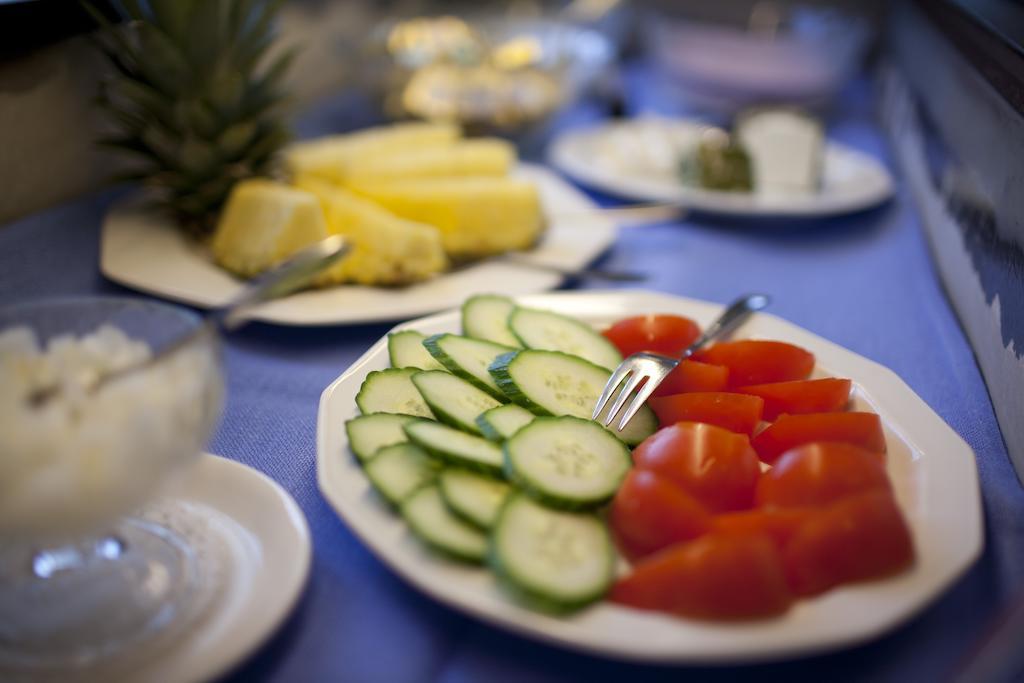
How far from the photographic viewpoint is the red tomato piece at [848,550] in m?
0.70

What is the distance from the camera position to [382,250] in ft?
4.57

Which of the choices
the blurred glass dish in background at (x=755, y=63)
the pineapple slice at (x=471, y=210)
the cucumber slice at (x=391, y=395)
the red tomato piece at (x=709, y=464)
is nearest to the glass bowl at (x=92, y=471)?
the cucumber slice at (x=391, y=395)

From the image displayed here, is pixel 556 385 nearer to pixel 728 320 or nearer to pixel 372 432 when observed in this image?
pixel 372 432

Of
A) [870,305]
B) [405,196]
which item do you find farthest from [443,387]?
[870,305]

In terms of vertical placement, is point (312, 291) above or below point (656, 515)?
below

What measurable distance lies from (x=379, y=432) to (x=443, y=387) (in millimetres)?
97

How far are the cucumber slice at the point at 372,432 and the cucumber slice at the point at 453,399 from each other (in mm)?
36

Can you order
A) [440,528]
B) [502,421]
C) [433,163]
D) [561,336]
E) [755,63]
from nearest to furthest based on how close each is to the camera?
[440,528] → [502,421] → [561,336] → [433,163] → [755,63]

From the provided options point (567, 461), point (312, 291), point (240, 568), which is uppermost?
point (567, 461)

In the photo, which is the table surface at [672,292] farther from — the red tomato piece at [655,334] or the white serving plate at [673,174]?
the red tomato piece at [655,334]

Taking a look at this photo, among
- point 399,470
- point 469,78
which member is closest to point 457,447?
point 399,470

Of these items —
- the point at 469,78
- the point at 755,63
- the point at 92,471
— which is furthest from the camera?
the point at 755,63

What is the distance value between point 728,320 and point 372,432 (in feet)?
1.89

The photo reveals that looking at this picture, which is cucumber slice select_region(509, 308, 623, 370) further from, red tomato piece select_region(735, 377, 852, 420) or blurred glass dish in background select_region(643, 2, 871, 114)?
blurred glass dish in background select_region(643, 2, 871, 114)
